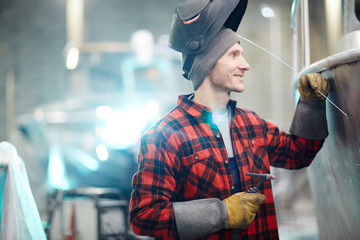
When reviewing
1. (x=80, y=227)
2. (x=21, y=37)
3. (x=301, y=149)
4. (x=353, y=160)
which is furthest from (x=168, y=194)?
(x=21, y=37)

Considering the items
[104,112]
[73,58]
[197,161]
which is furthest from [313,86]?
[73,58]

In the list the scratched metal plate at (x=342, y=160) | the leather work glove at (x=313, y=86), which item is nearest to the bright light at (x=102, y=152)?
the scratched metal plate at (x=342, y=160)

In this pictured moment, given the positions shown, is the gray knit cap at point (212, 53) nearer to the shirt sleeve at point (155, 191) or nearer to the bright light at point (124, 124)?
the shirt sleeve at point (155, 191)

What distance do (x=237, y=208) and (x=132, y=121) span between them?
3.64m

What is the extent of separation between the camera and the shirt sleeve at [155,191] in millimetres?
1342

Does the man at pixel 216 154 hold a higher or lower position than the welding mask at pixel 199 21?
lower

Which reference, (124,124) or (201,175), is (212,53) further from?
(124,124)

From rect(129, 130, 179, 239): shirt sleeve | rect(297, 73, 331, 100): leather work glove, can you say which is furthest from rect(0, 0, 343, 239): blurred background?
rect(129, 130, 179, 239): shirt sleeve

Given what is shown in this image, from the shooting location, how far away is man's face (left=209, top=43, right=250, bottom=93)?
152 cm

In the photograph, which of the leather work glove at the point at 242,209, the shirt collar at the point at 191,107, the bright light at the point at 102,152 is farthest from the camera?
the bright light at the point at 102,152

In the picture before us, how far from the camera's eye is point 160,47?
22.0 feet

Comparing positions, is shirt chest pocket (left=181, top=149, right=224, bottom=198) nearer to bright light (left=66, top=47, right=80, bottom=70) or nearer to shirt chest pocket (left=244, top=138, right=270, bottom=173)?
shirt chest pocket (left=244, top=138, right=270, bottom=173)

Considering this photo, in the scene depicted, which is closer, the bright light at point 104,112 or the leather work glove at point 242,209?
the leather work glove at point 242,209

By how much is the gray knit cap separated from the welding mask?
26 millimetres
